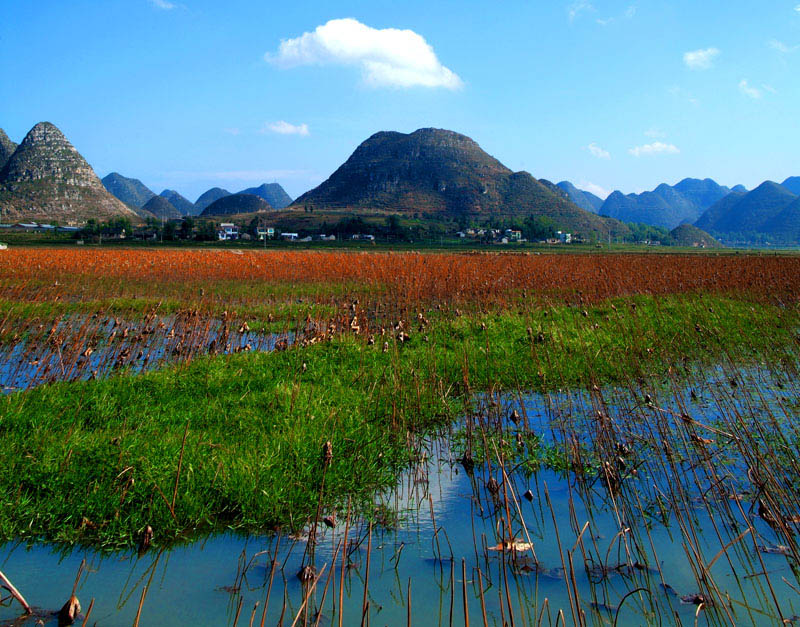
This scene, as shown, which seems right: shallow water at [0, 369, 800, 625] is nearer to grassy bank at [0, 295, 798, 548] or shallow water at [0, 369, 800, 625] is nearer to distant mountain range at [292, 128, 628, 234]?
grassy bank at [0, 295, 798, 548]

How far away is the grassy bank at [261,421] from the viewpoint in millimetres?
4879

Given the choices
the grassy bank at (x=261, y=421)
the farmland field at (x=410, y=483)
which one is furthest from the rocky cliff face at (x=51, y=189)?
the farmland field at (x=410, y=483)

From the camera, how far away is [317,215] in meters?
147

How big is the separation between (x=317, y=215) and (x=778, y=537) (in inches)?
5797

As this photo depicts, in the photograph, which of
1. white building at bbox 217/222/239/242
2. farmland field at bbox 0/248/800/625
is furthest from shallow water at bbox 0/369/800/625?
white building at bbox 217/222/239/242

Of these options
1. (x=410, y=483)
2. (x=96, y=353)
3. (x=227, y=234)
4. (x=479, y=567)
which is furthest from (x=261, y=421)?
(x=227, y=234)

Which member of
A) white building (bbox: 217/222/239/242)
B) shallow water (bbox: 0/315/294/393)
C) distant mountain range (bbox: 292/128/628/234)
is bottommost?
shallow water (bbox: 0/315/294/393)

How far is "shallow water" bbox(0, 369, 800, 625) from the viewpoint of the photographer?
12.3 ft

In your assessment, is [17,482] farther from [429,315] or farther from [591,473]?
[429,315]

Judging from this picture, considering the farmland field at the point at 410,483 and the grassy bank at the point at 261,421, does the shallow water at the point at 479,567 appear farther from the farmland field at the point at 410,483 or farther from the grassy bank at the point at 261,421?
the grassy bank at the point at 261,421

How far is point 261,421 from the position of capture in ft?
21.7

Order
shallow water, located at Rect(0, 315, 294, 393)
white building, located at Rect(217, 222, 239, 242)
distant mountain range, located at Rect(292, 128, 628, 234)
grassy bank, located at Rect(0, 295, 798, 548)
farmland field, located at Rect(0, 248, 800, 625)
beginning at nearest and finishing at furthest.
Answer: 1. farmland field, located at Rect(0, 248, 800, 625)
2. grassy bank, located at Rect(0, 295, 798, 548)
3. shallow water, located at Rect(0, 315, 294, 393)
4. white building, located at Rect(217, 222, 239, 242)
5. distant mountain range, located at Rect(292, 128, 628, 234)

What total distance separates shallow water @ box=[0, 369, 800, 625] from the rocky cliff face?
171m

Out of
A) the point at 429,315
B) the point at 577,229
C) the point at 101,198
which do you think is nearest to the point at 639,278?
the point at 429,315
